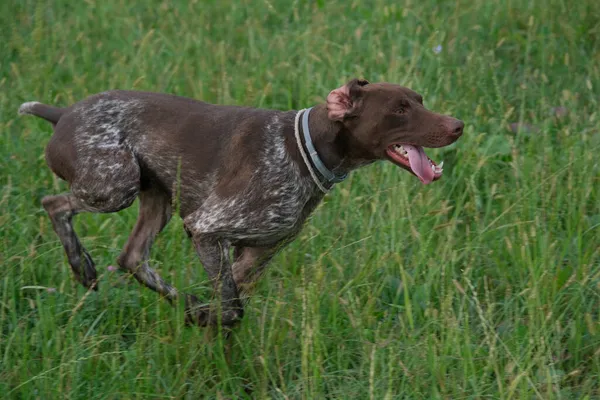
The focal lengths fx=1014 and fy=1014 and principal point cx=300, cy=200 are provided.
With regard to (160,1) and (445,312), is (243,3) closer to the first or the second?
(160,1)

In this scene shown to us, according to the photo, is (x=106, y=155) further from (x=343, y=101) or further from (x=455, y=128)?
(x=455, y=128)

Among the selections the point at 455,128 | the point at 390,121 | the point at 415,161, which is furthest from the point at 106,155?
the point at 455,128

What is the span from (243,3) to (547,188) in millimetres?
3819

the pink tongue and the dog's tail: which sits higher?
the pink tongue

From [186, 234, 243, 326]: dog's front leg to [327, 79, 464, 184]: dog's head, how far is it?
0.80 meters

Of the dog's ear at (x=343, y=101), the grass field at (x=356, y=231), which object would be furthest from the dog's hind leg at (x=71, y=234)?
the dog's ear at (x=343, y=101)

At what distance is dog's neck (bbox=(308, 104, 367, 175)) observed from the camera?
457 centimetres

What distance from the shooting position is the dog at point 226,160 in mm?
4496

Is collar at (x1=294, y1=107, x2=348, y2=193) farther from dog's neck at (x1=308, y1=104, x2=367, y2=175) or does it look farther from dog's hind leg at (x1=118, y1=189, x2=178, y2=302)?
dog's hind leg at (x1=118, y1=189, x2=178, y2=302)

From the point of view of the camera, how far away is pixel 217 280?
4609 millimetres

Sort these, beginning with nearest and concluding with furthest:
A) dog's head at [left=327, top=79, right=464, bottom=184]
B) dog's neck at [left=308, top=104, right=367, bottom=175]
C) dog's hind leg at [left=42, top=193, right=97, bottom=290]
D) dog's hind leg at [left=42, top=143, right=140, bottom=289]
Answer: dog's head at [left=327, top=79, right=464, bottom=184] < dog's neck at [left=308, top=104, right=367, bottom=175] < dog's hind leg at [left=42, top=143, right=140, bottom=289] < dog's hind leg at [left=42, top=193, right=97, bottom=290]

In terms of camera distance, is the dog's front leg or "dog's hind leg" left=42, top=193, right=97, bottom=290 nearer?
the dog's front leg

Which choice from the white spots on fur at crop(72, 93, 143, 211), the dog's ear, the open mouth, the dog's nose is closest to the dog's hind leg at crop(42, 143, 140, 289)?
the white spots on fur at crop(72, 93, 143, 211)

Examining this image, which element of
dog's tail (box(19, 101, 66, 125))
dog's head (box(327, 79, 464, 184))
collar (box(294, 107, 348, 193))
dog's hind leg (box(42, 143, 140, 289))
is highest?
dog's head (box(327, 79, 464, 184))
